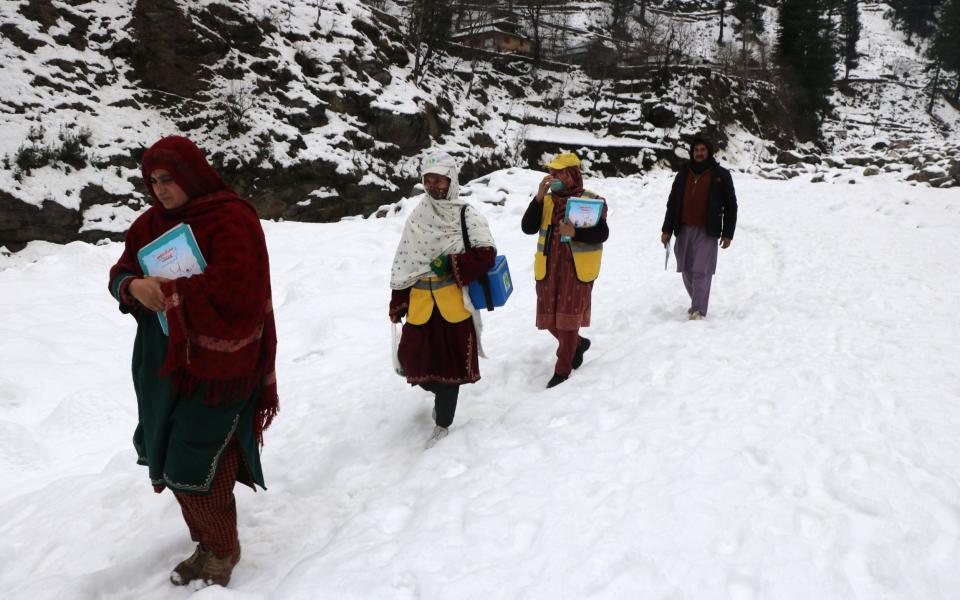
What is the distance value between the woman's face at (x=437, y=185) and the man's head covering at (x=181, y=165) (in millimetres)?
1219

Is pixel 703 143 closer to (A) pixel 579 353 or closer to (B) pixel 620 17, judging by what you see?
(A) pixel 579 353

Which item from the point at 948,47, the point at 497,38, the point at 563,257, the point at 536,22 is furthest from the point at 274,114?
the point at 948,47

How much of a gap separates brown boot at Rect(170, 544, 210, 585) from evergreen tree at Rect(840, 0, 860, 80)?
188 ft

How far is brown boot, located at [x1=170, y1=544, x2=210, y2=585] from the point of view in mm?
2092

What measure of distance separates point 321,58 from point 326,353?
17.1 metres

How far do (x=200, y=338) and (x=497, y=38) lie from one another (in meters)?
36.2

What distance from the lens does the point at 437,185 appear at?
115 inches

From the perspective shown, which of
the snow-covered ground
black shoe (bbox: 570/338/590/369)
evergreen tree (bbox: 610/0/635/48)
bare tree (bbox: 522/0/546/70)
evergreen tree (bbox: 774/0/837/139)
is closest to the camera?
the snow-covered ground

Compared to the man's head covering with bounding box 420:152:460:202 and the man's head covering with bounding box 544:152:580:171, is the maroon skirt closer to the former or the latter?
the man's head covering with bounding box 420:152:460:202

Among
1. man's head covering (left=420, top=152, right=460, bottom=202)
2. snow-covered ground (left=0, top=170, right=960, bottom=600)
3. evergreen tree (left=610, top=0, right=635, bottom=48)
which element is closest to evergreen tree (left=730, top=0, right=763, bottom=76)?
evergreen tree (left=610, top=0, right=635, bottom=48)

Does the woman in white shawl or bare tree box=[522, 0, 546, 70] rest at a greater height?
bare tree box=[522, 0, 546, 70]

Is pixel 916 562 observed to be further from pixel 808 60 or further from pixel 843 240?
pixel 808 60

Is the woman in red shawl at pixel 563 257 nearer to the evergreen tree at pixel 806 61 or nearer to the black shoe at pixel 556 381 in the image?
the black shoe at pixel 556 381

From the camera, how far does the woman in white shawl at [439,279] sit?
2.91 meters
